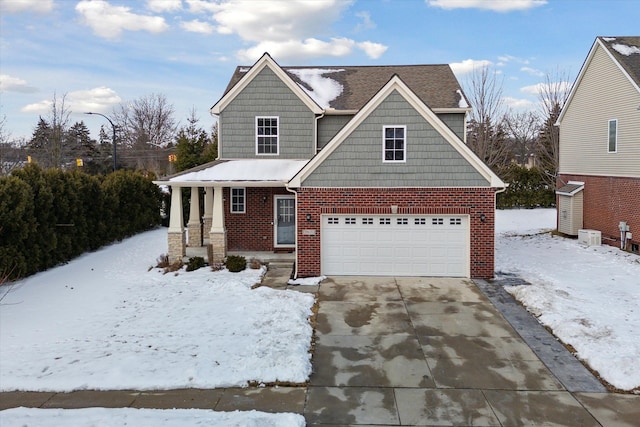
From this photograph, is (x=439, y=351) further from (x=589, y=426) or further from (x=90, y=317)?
(x=90, y=317)

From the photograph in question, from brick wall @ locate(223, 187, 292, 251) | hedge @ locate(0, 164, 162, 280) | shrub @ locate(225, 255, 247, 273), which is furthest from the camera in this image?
brick wall @ locate(223, 187, 292, 251)

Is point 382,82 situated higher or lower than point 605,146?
higher

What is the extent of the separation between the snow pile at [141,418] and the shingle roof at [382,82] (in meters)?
13.2

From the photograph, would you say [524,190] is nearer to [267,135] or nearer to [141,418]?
[267,135]

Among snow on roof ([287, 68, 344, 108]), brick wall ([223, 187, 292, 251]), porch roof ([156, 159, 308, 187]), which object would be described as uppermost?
snow on roof ([287, 68, 344, 108])

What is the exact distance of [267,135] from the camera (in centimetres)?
1730

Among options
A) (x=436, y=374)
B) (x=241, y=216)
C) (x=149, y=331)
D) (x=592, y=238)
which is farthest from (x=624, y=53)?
(x=149, y=331)

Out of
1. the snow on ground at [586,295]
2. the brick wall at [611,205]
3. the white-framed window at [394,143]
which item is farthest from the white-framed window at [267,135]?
the brick wall at [611,205]

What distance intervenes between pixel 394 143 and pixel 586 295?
656 cm

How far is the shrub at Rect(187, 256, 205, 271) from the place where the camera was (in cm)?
1466

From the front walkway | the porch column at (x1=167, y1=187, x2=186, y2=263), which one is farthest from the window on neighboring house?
the front walkway

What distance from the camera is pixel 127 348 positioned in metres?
8.57

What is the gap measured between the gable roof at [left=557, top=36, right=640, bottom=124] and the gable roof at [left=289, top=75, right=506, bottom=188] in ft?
28.7

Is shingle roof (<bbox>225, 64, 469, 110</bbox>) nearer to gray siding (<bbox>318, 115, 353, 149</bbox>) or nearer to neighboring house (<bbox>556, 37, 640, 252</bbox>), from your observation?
gray siding (<bbox>318, 115, 353, 149</bbox>)
